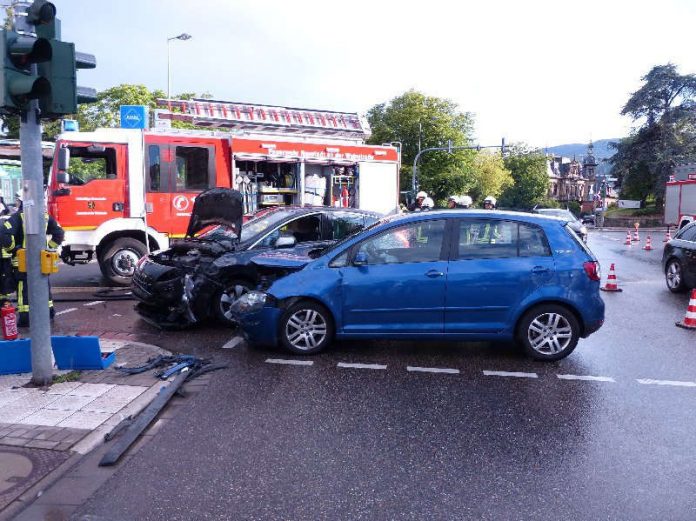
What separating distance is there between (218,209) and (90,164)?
3.83 meters

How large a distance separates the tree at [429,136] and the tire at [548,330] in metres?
48.5

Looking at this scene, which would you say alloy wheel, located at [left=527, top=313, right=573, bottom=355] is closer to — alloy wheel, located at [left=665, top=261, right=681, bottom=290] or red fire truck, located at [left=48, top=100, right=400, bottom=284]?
alloy wheel, located at [left=665, top=261, right=681, bottom=290]

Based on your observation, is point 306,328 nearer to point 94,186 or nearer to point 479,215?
point 479,215

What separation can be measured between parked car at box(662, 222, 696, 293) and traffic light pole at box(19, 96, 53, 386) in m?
10.7

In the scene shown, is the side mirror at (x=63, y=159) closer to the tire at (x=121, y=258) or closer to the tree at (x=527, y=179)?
the tire at (x=121, y=258)

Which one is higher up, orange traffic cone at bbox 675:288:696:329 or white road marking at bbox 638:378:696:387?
orange traffic cone at bbox 675:288:696:329

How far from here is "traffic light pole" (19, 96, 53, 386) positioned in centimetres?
514

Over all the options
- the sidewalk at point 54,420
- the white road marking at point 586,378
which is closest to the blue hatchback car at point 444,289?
the white road marking at point 586,378

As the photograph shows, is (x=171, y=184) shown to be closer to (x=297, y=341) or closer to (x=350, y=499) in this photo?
(x=297, y=341)

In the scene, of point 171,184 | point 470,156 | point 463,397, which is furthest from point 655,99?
point 463,397

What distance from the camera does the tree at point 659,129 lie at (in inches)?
1969

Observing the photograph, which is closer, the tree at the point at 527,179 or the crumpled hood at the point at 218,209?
the crumpled hood at the point at 218,209

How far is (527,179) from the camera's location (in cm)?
9112

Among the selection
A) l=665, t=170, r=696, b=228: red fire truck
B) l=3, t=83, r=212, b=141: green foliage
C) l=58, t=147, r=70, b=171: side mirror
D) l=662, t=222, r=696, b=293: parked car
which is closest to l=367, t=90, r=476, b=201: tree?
l=3, t=83, r=212, b=141: green foliage
